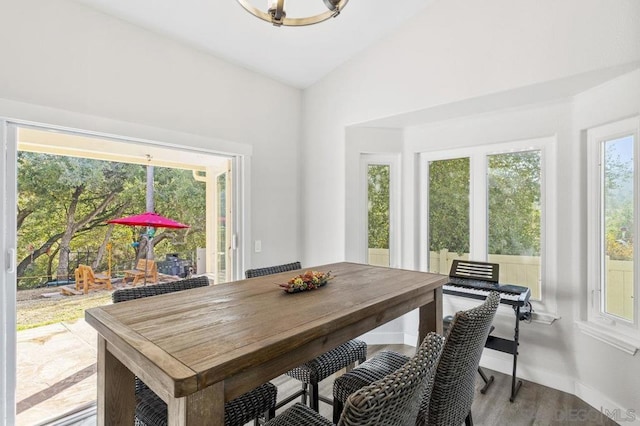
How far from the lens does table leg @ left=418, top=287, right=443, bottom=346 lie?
7.10 feet

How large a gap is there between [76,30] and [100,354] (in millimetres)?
2208

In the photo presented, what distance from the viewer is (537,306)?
2832 mm

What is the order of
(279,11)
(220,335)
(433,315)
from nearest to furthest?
1. (220,335)
2. (279,11)
3. (433,315)

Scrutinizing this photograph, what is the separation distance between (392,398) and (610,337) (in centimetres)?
244

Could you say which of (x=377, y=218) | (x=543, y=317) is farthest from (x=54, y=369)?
(x=543, y=317)

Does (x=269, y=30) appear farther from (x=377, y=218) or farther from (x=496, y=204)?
(x=496, y=204)

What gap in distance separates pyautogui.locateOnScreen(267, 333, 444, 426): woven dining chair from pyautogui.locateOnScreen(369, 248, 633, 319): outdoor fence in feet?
7.07

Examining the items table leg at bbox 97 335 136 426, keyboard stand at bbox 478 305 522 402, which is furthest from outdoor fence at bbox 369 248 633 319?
table leg at bbox 97 335 136 426

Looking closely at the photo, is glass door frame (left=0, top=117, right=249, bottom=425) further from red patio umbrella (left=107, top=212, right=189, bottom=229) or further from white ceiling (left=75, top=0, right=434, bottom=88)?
white ceiling (left=75, top=0, right=434, bottom=88)

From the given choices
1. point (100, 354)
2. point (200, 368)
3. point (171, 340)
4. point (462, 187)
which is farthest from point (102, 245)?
point (462, 187)

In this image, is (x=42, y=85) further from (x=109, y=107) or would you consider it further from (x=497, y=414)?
(x=497, y=414)

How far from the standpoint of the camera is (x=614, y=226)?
94.0 inches

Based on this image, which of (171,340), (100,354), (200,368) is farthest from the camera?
(100,354)

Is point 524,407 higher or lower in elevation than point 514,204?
lower
